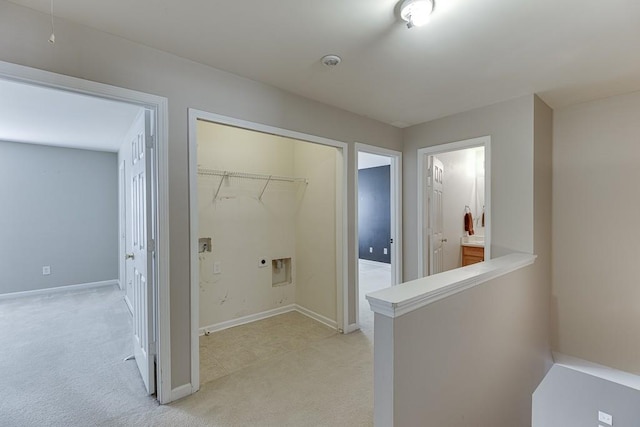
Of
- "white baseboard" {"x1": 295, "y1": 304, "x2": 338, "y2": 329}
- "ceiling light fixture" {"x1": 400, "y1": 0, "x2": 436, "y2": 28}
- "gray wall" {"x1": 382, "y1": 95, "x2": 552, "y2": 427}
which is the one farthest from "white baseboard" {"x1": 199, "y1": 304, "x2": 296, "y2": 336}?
"ceiling light fixture" {"x1": 400, "y1": 0, "x2": 436, "y2": 28}

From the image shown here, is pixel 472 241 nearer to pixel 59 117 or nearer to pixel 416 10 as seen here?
pixel 416 10

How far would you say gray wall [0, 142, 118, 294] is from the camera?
434 cm

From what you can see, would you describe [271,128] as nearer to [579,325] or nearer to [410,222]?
[410,222]

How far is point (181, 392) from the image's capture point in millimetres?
2037

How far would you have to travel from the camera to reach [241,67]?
2.19 meters

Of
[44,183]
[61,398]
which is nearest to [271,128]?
[61,398]

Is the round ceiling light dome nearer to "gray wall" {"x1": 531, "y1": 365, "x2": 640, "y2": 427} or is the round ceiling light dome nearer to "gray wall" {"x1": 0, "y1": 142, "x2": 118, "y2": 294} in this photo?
"gray wall" {"x1": 531, "y1": 365, "x2": 640, "y2": 427}

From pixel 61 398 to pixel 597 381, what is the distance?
4.54 meters

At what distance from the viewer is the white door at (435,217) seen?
143 inches

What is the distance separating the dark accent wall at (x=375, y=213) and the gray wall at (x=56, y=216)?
5.28 meters

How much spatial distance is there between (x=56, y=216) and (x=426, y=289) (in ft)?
18.6

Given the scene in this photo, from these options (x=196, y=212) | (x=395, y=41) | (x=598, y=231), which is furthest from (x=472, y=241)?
(x=196, y=212)

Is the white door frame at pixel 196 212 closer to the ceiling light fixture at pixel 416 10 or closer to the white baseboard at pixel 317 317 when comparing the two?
the white baseboard at pixel 317 317

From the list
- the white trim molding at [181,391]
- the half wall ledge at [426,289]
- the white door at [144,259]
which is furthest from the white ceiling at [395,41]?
the white trim molding at [181,391]
